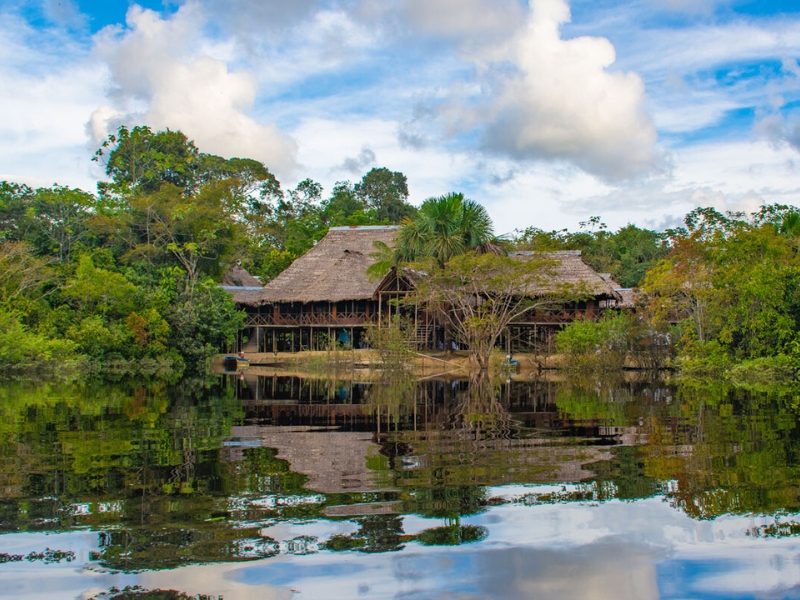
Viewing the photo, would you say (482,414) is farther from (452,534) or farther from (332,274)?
(332,274)

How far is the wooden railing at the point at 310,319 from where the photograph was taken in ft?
122

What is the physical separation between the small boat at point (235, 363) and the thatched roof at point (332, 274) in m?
3.73

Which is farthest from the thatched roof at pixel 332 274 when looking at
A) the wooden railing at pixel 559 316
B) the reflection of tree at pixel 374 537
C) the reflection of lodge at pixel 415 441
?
the reflection of tree at pixel 374 537

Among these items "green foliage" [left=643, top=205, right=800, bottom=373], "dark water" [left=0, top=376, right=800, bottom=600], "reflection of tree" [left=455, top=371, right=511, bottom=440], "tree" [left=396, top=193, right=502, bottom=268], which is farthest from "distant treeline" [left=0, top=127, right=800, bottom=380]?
"dark water" [left=0, top=376, right=800, bottom=600]

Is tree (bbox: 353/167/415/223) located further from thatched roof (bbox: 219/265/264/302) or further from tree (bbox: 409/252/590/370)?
tree (bbox: 409/252/590/370)

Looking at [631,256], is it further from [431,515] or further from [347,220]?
[431,515]

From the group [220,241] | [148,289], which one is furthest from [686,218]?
[148,289]

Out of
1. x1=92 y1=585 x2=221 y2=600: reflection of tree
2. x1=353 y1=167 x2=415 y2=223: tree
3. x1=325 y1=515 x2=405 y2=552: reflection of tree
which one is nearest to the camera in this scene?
x1=92 y1=585 x2=221 y2=600: reflection of tree

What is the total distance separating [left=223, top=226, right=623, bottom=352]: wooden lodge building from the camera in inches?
1388

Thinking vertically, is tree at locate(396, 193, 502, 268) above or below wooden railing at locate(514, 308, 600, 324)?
above

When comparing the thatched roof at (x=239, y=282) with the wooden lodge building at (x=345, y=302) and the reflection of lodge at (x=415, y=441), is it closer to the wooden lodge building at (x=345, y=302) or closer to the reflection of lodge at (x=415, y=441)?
the wooden lodge building at (x=345, y=302)

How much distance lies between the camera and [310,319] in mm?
38094

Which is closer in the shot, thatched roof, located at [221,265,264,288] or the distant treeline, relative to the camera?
the distant treeline

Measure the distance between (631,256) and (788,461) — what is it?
42.5 m
